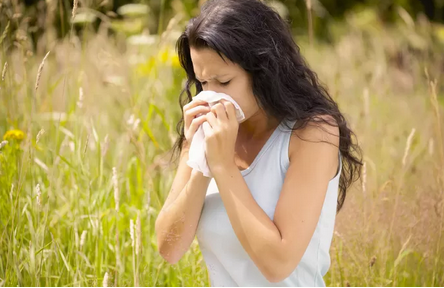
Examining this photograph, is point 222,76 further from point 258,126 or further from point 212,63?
point 258,126

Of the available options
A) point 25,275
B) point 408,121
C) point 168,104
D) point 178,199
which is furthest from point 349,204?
point 408,121

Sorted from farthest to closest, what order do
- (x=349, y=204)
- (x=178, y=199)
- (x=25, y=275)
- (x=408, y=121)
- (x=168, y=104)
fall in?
(x=408, y=121)
(x=168, y=104)
(x=349, y=204)
(x=25, y=275)
(x=178, y=199)

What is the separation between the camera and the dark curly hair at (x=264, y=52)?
1.55m

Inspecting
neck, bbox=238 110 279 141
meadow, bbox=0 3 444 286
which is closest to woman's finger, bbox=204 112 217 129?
neck, bbox=238 110 279 141

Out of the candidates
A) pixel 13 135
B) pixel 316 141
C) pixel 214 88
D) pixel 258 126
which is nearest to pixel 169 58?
pixel 13 135

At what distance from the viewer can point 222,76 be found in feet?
→ 5.04

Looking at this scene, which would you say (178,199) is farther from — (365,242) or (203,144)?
(365,242)

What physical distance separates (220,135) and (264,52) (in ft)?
0.95

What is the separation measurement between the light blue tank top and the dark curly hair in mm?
70

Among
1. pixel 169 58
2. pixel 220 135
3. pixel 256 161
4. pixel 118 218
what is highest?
pixel 220 135

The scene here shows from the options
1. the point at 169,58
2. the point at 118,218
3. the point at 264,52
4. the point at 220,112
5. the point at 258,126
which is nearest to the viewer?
the point at 220,112

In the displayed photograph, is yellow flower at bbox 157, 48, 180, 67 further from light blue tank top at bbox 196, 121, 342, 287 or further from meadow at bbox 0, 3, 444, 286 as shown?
light blue tank top at bbox 196, 121, 342, 287

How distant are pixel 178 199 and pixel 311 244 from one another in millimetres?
415

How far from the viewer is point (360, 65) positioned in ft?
17.1
